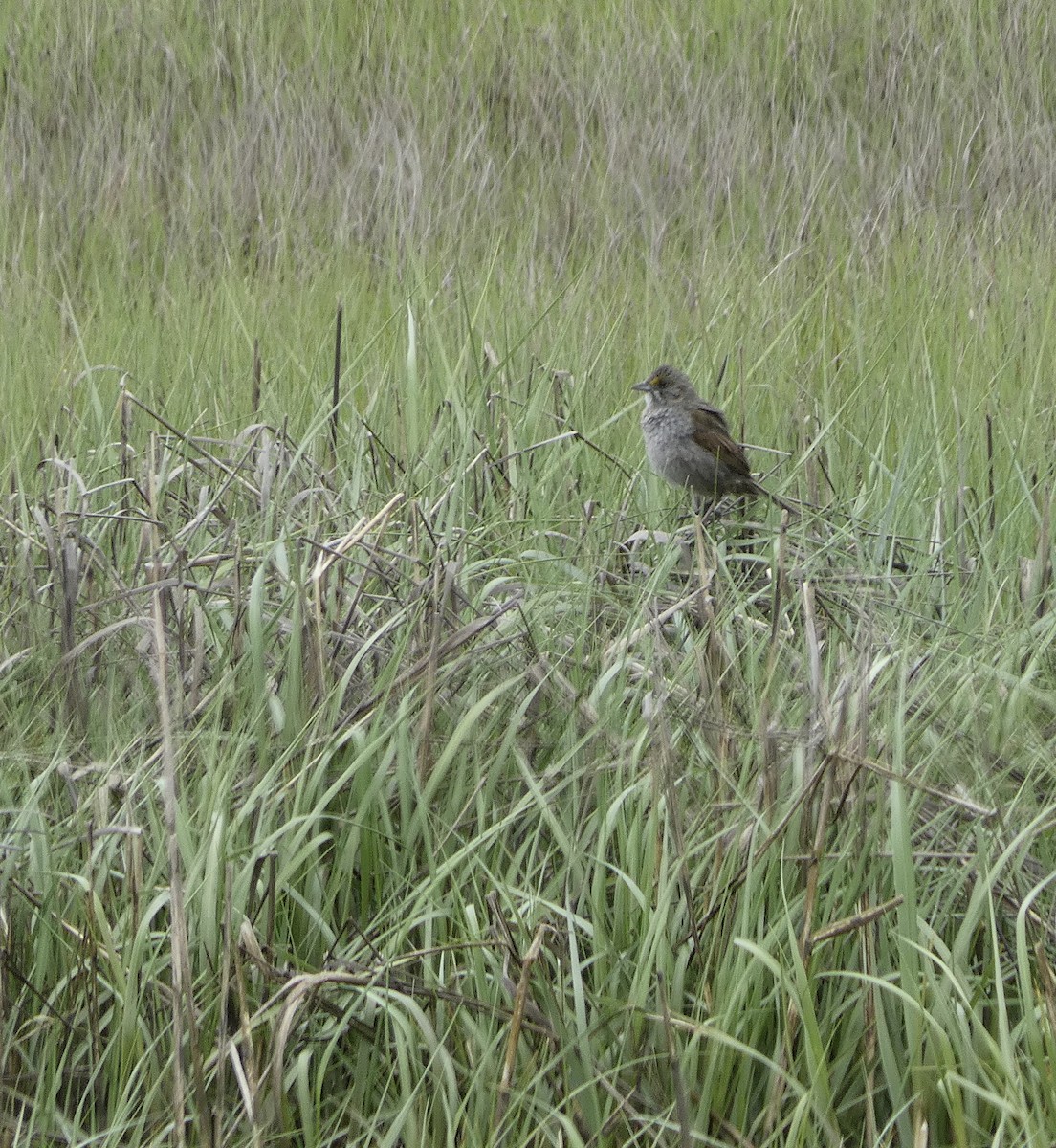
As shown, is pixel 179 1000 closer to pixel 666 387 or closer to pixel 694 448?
pixel 694 448

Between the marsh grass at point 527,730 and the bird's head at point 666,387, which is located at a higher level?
the bird's head at point 666,387

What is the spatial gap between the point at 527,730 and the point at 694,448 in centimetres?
129

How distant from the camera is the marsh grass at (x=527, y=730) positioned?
210 cm

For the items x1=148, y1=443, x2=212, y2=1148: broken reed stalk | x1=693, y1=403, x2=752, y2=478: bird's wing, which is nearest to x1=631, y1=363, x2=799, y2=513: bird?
x1=693, y1=403, x2=752, y2=478: bird's wing

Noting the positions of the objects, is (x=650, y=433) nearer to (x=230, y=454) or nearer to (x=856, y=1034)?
(x=230, y=454)

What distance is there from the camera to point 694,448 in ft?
12.2

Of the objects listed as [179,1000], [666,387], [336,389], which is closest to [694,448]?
Result: [666,387]

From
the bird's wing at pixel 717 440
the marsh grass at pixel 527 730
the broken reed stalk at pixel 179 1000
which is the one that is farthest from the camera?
the bird's wing at pixel 717 440

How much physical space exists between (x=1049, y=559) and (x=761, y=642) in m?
0.66

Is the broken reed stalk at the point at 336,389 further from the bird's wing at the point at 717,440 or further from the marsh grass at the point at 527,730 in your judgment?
the bird's wing at the point at 717,440

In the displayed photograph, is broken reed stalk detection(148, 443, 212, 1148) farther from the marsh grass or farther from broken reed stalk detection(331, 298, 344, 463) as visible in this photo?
broken reed stalk detection(331, 298, 344, 463)

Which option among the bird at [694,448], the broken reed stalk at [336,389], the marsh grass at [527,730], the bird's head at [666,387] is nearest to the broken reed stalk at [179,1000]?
the marsh grass at [527,730]

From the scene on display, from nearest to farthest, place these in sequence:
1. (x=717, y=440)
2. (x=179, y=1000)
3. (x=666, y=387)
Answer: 1. (x=179, y=1000)
2. (x=717, y=440)
3. (x=666, y=387)

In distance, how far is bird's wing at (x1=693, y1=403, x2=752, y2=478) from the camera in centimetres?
376
